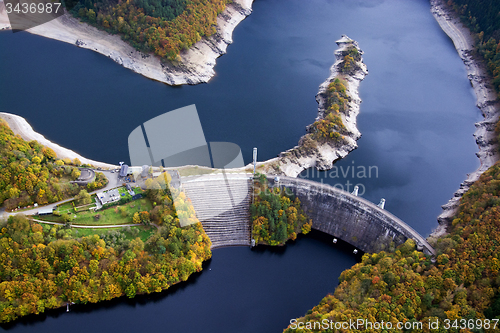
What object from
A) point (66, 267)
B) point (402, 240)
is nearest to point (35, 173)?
point (66, 267)

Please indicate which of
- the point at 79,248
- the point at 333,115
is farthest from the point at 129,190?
the point at 333,115

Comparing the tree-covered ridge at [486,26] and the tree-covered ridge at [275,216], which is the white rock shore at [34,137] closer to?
the tree-covered ridge at [275,216]

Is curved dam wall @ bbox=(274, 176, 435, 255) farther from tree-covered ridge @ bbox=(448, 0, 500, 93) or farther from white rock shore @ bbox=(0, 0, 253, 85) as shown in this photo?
tree-covered ridge @ bbox=(448, 0, 500, 93)

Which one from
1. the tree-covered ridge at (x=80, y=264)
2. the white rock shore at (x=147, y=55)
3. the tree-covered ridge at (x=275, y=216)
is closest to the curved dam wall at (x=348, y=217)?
the tree-covered ridge at (x=275, y=216)

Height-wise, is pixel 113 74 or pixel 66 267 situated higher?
pixel 113 74

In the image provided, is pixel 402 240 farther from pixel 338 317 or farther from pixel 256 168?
pixel 256 168

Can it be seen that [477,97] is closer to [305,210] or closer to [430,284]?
[305,210]

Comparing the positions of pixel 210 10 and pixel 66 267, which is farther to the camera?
pixel 210 10
